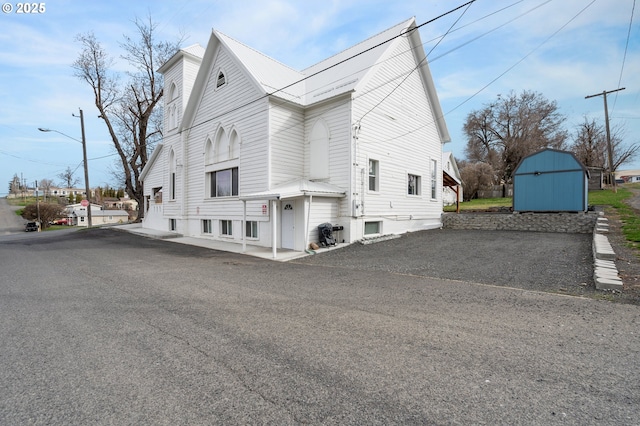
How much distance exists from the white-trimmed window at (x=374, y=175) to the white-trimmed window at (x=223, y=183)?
6765 millimetres

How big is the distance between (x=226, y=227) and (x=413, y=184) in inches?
417

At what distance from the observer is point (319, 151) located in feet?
47.4

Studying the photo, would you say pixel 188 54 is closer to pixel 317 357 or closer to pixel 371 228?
pixel 371 228

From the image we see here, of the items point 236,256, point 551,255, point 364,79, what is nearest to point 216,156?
point 236,256

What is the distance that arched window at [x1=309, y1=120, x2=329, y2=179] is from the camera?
14.2 metres

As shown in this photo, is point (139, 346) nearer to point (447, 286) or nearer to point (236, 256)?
point (447, 286)

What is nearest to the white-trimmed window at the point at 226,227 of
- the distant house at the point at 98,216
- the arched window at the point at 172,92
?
the arched window at the point at 172,92

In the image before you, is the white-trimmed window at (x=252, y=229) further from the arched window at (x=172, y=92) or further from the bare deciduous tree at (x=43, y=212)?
the bare deciduous tree at (x=43, y=212)

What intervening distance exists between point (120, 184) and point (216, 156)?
26.1 meters

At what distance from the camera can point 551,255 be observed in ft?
29.7

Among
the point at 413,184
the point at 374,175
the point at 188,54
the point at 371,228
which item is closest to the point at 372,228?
the point at 371,228

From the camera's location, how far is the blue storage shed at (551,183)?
561 inches

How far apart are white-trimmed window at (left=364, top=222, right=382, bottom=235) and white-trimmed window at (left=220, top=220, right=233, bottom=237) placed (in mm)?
6908

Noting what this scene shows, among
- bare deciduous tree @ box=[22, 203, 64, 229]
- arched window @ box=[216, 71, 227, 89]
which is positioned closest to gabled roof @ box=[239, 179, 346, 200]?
arched window @ box=[216, 71, 227, 89]
